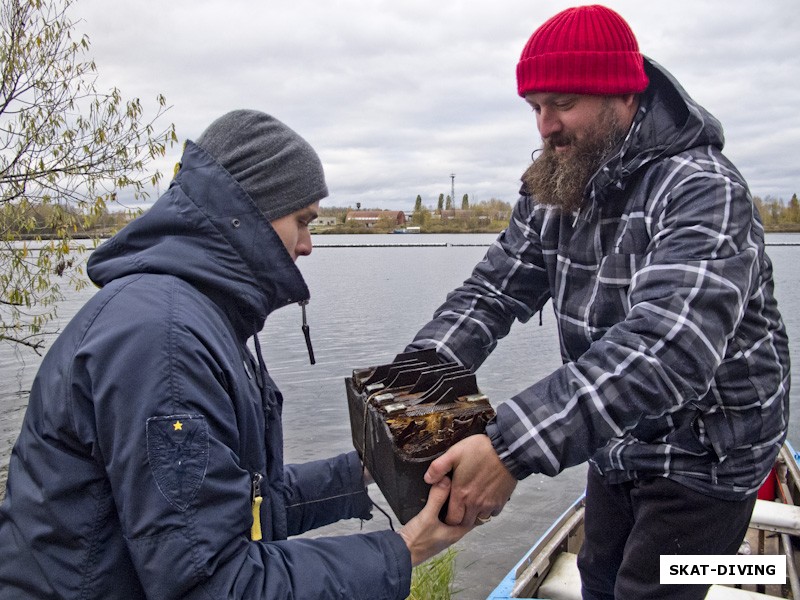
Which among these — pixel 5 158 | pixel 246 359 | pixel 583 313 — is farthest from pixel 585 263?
pixel 5 158

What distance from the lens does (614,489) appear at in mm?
3199

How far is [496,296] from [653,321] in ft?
4.18

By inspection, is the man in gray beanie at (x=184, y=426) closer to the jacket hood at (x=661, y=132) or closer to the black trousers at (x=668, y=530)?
the black trousers at (x=668, y=530)

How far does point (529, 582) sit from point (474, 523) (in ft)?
10.6

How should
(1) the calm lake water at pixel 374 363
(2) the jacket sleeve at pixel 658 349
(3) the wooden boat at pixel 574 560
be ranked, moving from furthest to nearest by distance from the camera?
(1) the calm lake water at pixel 374 363 < (3) the wooden boat at pixel 574 560 < (2) the jacket sleeve at pixel 658 349

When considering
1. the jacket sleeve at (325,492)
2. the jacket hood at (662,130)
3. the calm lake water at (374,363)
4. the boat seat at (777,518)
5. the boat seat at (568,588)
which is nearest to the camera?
the jacket hood at (662,130)

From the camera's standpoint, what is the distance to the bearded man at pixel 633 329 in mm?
2332

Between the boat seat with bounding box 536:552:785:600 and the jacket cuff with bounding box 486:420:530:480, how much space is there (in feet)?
9.09

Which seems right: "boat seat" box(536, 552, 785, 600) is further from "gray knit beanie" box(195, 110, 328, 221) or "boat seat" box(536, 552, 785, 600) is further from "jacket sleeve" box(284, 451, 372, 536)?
"gray knit beanie" box(195, 110, 328, 221)

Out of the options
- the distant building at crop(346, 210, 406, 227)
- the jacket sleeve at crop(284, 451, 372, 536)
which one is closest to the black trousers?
the jacket sleeve at crop(284, 451, 372, 536)

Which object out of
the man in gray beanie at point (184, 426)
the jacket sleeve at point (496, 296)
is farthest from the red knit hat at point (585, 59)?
the man in gray beanie at point (184, 426)

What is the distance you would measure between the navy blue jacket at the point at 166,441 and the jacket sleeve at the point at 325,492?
751mm

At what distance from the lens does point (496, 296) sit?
358 centimetres

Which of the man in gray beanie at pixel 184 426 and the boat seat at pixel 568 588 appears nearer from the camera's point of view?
the man in gray beanie at pixel 184 426
